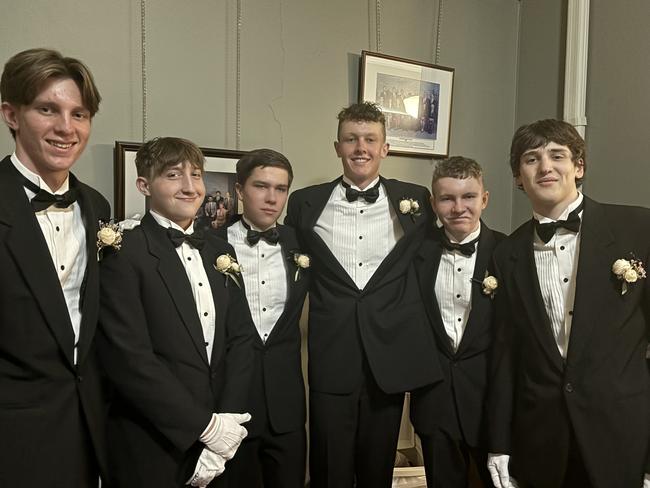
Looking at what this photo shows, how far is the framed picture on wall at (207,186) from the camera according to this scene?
2604mm

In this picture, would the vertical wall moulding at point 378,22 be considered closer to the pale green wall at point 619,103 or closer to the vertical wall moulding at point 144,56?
the pale green wall at point 619,103

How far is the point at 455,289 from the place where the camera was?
226cm

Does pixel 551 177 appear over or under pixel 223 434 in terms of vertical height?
over

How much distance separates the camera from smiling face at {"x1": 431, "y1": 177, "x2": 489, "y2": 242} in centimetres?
225

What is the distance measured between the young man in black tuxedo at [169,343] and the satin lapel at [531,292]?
105 centimetres

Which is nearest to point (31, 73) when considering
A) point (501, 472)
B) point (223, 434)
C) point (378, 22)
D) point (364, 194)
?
point (223, 434)

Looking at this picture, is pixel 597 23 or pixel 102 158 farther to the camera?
pixel 597 23

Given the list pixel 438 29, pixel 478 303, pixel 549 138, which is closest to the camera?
pixel 549 138

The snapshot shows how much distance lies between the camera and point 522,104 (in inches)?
149

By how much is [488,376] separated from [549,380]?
33 centimetres

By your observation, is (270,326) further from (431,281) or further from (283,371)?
(431,281)

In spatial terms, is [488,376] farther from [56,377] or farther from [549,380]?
[56,377]

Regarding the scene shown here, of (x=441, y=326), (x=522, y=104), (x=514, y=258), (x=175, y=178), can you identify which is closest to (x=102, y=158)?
(x=175, y=178)

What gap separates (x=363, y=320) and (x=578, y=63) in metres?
2.15
